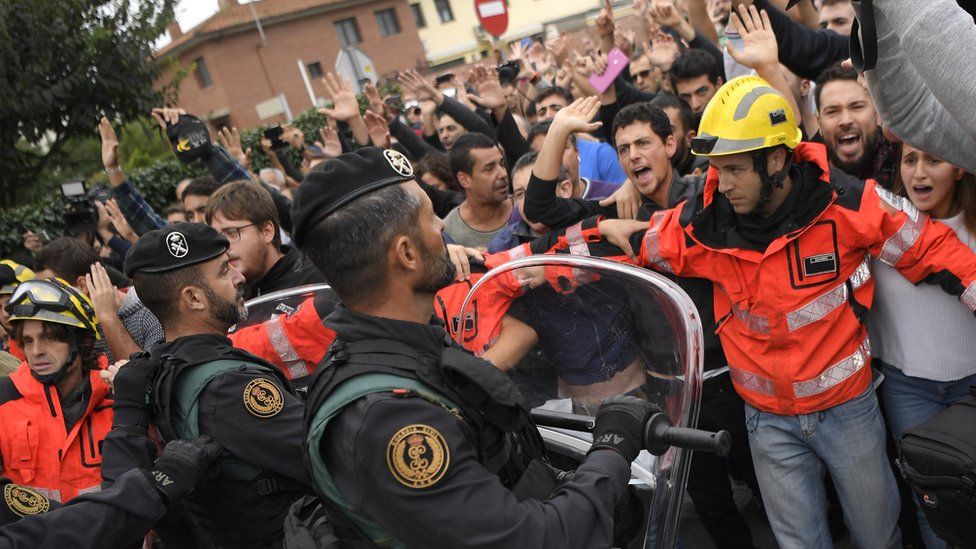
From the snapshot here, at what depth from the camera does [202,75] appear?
36469 millimetres

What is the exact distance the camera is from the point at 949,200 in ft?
8.87

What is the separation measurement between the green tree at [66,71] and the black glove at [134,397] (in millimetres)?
8363

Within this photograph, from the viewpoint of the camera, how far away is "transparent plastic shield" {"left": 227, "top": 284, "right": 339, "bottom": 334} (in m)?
3.49

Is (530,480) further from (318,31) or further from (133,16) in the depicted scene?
(318,31)

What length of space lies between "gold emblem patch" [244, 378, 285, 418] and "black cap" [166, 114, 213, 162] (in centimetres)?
347

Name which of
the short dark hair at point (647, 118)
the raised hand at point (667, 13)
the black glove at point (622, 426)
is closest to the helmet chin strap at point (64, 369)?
the black glove at point (622, 426)

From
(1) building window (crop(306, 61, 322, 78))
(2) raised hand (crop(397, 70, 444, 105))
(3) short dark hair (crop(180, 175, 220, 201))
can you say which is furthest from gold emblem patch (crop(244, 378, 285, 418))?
(1) building window (crop(306, 61, 322, 78))

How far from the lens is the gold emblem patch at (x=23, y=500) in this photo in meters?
2.71

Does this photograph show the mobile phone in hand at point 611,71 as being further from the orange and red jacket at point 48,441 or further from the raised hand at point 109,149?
the raised hand at point 109,149

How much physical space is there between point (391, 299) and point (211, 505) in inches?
48.9

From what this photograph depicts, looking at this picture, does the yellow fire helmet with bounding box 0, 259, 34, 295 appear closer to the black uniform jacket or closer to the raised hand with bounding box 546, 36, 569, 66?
the black uniform jacket

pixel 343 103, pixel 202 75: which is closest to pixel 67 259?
pixel 343 103

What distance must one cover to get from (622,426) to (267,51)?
37902 millimetres

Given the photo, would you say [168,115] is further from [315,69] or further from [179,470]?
[315,69]
